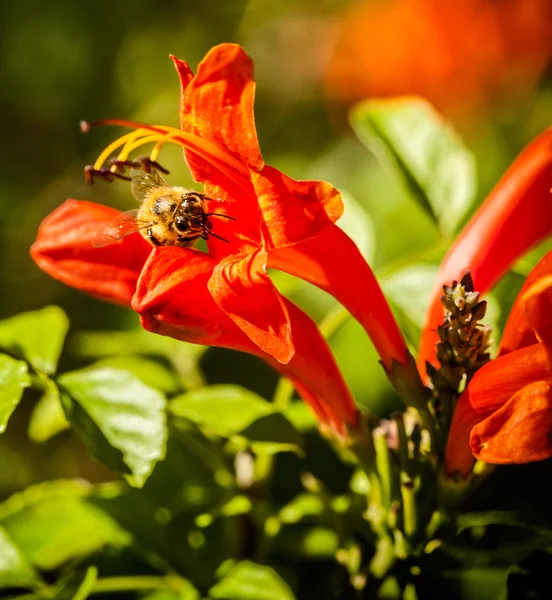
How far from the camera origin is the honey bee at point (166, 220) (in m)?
1.33

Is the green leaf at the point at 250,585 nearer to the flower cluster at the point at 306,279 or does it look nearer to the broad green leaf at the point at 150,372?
the flower cluster at the point at 306,279

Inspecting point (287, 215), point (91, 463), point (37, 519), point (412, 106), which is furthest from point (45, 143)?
point (287, 215)

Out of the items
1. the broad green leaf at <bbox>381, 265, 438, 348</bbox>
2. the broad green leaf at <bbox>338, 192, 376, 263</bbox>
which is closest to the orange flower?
the broad green leaf at <bbox>338, 192, 376, 263</bbox>

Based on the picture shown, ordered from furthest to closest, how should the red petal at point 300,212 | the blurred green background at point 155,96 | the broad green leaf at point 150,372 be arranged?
the blurred green background at point 155,96 < the broad green leaf at point 150,372 < the red petal at point 300,212

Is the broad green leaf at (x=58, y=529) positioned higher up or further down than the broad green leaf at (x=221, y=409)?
further down

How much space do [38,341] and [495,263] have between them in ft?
2.99

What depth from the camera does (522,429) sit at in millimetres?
1038

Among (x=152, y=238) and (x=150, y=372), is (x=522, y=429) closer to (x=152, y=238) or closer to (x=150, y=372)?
(x=152, y=238)

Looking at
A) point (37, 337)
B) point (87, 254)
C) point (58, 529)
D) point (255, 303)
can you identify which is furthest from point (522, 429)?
point (58, 529)

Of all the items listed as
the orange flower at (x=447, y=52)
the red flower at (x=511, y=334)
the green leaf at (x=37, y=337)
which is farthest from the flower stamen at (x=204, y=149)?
the orange flower at (x=447, y=52)

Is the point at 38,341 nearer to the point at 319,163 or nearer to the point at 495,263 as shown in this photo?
the point at 495,263

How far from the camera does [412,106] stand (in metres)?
2.03

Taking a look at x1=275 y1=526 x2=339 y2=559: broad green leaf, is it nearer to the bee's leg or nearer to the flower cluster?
the flower cluster

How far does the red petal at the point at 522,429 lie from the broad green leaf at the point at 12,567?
86cm
